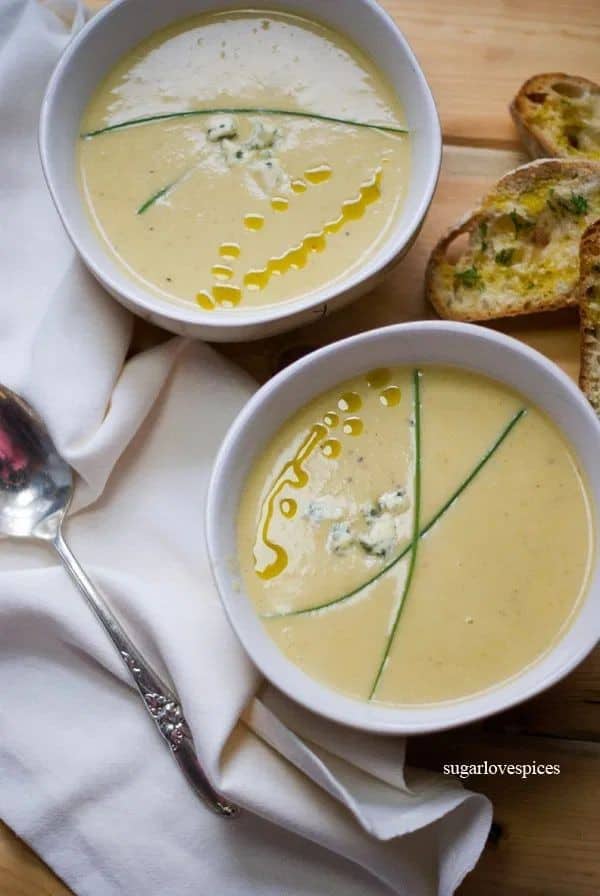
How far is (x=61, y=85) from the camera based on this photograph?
1942 mm

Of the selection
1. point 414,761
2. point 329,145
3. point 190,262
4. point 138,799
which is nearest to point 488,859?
point 414,761

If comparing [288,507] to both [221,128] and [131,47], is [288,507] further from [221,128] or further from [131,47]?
[131,47]

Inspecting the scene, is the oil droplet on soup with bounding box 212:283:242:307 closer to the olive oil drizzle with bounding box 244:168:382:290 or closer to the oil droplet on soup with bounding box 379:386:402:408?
the olive oil drizzle with bounding box 244:168:382:290

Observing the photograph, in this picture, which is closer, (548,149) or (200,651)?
(200,651)

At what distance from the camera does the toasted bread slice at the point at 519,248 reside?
6.70 ft

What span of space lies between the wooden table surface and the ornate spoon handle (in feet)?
0.94

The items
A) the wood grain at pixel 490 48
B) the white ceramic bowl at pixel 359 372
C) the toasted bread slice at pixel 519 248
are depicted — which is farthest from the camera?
the wood grain at pixel 490 48

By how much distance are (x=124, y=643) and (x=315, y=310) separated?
0.63 metres

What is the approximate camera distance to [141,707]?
6.19ft

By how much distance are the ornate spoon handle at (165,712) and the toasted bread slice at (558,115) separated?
117 centimetres

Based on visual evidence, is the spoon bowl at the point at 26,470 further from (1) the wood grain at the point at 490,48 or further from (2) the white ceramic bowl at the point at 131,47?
(1) the wood grain at the point at 490,48

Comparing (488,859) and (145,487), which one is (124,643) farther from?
(488,859)

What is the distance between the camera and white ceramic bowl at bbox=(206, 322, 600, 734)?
5.55 feet

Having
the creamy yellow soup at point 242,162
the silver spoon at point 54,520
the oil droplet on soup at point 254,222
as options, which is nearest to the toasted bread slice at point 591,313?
the creamy yellow soup at point 242,162
